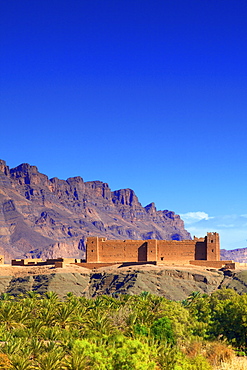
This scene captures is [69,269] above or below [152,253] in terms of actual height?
below

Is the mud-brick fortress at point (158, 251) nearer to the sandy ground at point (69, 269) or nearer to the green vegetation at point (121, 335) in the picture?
the sandy ground at point (69, 269)

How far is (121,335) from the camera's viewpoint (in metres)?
43.9

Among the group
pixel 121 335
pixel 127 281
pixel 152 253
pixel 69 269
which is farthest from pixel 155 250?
pixel 121 335

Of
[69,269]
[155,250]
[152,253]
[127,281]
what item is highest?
[155,250]

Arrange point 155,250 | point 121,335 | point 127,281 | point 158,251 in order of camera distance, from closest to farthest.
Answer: point 121,335 < point 127,281 < point 155,250 < point 158,251

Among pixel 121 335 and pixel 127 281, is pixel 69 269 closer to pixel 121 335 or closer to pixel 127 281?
pixel 127 281

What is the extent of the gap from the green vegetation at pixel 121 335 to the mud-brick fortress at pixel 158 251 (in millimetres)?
43274

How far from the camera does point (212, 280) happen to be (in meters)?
103

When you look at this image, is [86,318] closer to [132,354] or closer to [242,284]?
[132,354]

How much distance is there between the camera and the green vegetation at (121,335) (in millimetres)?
37987

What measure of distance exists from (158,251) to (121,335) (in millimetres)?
73893

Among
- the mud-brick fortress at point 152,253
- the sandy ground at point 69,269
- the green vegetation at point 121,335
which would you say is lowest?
the green vegetation at point 121,335

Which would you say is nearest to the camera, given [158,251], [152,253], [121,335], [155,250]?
[121,335]

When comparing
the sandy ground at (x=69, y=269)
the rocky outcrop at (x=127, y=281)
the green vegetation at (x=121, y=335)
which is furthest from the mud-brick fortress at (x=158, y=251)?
the green vegetation at (x=121, y=335)
